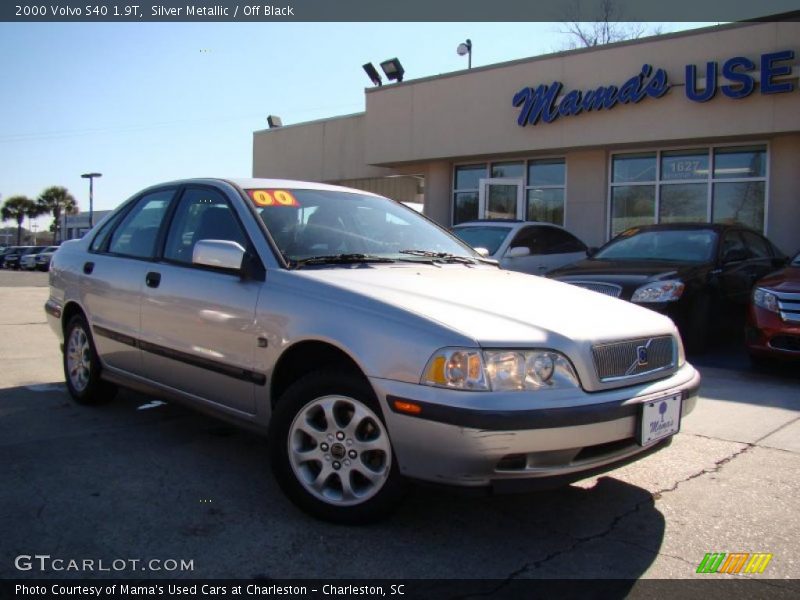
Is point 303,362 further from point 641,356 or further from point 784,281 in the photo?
point 784,281

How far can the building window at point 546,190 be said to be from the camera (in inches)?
581

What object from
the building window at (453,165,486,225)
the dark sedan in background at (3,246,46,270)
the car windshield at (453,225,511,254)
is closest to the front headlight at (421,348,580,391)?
the car windshield at (453,225,511,254)

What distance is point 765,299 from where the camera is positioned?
6793 mm

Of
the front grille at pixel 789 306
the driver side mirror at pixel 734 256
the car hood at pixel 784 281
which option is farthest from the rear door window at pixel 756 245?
the front grille at pixel 789 306

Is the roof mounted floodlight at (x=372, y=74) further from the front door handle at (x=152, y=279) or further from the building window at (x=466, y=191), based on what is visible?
the front door handle at (x=152, y=279)

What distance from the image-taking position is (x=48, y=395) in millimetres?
5609

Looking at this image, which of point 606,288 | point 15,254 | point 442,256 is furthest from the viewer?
point 15,254

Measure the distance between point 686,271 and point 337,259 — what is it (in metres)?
5.05

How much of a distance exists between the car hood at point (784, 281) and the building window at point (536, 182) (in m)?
7.73

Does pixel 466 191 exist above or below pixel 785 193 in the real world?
above

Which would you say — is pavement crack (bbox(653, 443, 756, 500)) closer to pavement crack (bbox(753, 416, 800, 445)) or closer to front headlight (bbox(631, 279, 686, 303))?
pavement crack (bbox(753, 416, 800, 445))

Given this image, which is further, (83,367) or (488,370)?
(83,367)

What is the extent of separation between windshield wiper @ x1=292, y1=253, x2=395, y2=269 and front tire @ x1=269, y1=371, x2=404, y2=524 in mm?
676

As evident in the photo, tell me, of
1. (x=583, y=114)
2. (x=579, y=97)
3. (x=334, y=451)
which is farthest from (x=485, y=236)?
(x=334, y=451)
